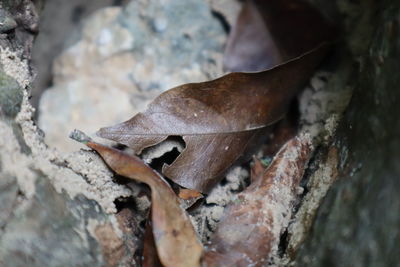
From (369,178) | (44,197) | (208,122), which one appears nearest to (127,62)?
(208,122)

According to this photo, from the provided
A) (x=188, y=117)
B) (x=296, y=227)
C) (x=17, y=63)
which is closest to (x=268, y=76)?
(x=188, y=117)

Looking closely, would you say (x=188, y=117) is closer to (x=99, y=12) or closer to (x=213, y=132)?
(x=213, y=132)

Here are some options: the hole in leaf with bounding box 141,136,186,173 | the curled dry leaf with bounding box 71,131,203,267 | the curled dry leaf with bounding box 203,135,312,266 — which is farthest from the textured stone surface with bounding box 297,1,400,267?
the hole in leaf with bounding box 141,136,186,173

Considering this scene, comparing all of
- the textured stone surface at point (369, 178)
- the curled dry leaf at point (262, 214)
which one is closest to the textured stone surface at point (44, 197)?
the curled dry leaf at point (262, 214)

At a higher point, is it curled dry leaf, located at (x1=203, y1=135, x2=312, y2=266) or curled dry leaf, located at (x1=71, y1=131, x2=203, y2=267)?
curled dry leaf, located at (x1=71, y1=131, x2=203, y2=267)

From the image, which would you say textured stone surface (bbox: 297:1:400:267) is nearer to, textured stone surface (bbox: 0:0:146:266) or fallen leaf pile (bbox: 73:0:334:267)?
fallen leaf pile (bbox: 73:0:334:267)

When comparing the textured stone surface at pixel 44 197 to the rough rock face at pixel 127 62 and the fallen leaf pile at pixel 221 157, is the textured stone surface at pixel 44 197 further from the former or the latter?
the rough rock face at pixel 127 62

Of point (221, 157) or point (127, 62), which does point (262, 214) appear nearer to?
point (221, 157)

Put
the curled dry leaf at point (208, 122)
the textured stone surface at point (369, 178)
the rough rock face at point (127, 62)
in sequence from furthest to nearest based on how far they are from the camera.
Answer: the rough rock face at point (127, 62) < the curled dry leaf at point (208, 122) < the textured stone surface at point (369, 178)
